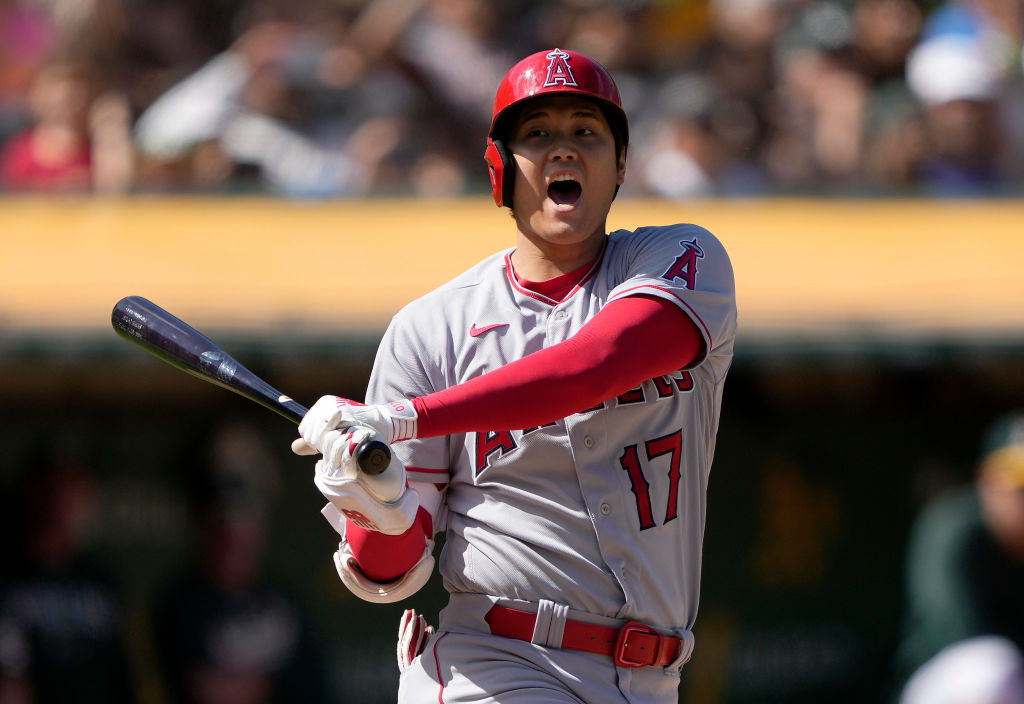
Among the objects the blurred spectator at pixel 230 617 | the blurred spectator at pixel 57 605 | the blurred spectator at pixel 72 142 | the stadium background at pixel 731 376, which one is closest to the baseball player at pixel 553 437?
the stadium background at pixel 731 376

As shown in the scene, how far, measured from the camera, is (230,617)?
18.8 feet

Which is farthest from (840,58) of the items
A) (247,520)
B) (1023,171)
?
(247,520)

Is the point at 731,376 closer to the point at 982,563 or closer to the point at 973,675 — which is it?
the point at 982,563

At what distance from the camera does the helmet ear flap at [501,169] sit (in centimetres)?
257

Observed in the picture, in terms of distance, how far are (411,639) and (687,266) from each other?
0.85 meters

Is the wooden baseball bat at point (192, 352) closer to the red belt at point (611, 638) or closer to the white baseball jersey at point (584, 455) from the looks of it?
the white baseball jersey at point (584, 455)

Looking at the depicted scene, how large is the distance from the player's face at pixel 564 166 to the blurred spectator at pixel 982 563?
3.54 meters

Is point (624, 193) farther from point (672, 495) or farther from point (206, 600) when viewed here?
point (672, 495)

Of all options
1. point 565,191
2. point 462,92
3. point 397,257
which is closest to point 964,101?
point 462,92

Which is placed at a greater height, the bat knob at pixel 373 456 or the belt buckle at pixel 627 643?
the bat knob at pixel 373 456

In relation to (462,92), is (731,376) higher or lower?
lower

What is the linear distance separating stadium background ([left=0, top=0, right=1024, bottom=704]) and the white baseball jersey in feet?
8.49

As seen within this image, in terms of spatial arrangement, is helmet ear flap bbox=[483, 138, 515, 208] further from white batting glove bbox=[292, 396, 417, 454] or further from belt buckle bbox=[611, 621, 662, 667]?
belt buckle bbox=[611, 621, 662, 667]

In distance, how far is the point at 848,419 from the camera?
248 inches
